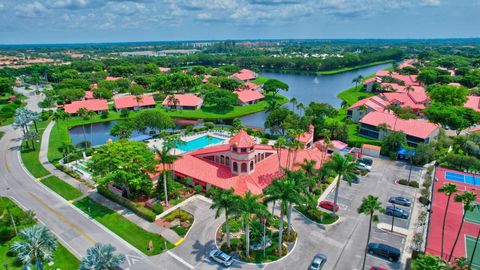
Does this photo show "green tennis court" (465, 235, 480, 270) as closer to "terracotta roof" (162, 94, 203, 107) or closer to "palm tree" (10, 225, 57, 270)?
"palm tree" (10, 225, 57, 270)

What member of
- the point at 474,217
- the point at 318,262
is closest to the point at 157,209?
the point at 318,262

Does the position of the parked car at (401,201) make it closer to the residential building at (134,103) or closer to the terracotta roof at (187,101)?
the terracotta roof at (187,101)

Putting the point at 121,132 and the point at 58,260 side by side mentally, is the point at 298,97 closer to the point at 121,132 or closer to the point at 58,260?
the point at 121,132

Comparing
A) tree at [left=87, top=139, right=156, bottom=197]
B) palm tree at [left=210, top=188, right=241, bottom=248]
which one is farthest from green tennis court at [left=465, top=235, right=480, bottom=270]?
tree at [left=87, top=139, right=156, bottom=197]

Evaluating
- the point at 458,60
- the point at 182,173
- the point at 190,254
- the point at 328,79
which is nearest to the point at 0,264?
the point at 190,254

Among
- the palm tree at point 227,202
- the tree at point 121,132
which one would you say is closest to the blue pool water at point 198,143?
the tree at point 121,132

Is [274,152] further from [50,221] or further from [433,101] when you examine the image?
[433,101]
